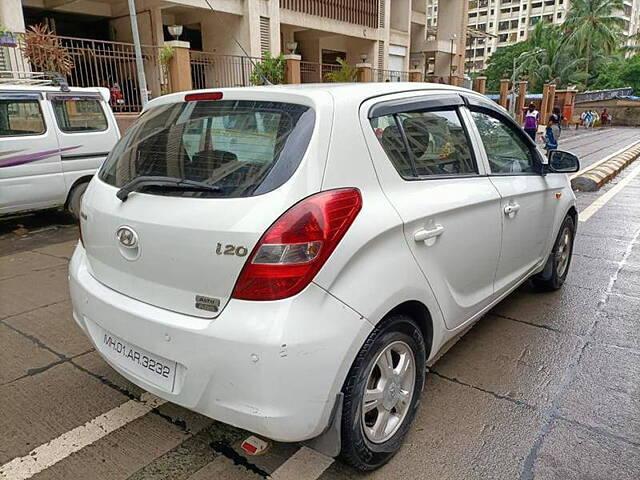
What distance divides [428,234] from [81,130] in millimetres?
6246

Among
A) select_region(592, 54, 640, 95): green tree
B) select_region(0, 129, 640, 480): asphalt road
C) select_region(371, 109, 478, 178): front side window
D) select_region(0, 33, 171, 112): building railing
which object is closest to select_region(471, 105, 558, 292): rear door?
select_region(371, 109, 478, 178): front side window

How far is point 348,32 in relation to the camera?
2367 cm

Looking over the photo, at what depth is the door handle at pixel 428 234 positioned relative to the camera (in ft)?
7.69

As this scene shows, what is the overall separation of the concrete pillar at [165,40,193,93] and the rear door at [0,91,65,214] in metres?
7.52

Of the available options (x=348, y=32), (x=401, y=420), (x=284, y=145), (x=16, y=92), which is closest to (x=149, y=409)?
(x=401, y=420)

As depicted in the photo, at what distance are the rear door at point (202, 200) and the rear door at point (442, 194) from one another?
442mm

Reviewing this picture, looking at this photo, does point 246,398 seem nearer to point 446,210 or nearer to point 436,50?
point 446,210

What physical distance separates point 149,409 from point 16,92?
18.0ft

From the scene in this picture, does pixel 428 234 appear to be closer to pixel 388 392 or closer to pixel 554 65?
pixel 388 392

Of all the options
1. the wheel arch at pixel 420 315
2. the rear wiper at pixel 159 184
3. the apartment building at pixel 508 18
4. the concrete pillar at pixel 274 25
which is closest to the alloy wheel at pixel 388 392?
the wheel arch at pixel 420 315

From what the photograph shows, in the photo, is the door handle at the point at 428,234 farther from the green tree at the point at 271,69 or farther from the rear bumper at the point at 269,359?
the green tree at the point at 271,69

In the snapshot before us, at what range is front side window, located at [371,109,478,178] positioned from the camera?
242 cm

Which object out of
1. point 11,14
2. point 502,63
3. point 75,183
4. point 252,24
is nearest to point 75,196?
point 75,183

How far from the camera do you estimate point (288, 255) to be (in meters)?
1.90
